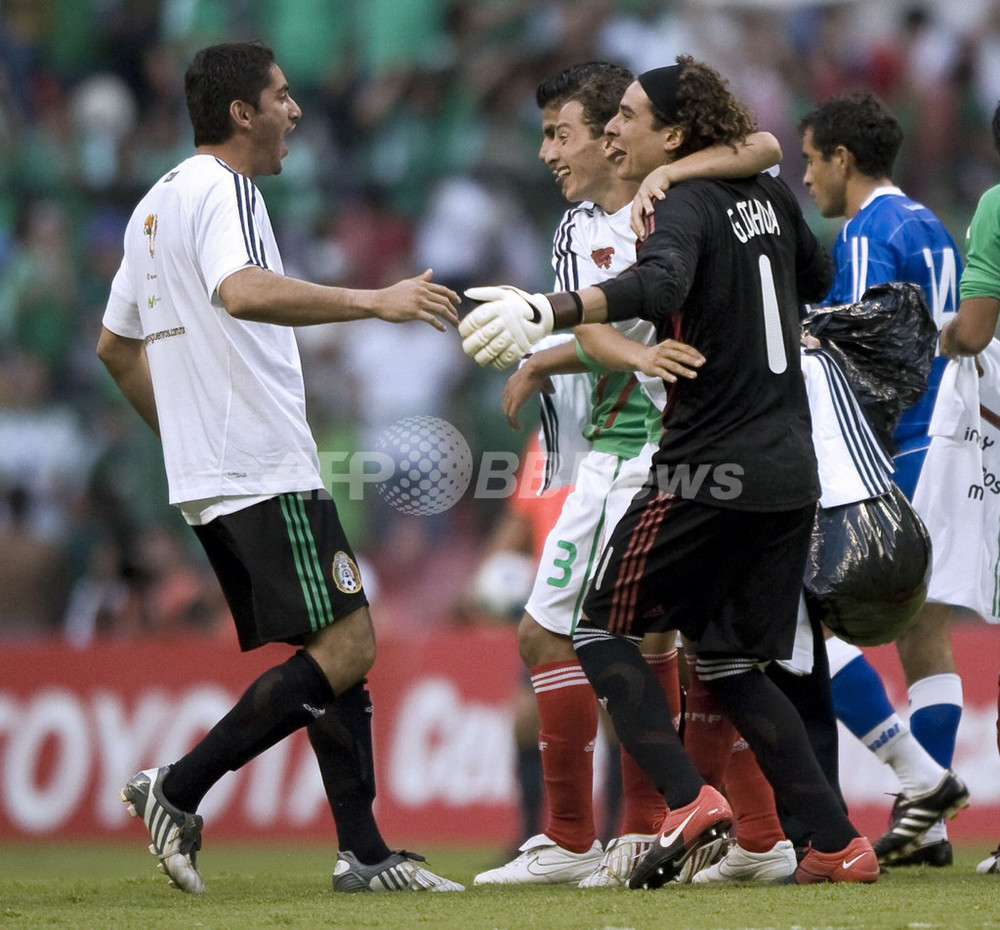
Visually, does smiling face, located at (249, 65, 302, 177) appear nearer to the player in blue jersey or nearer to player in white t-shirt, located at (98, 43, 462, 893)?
player in white t-shirt, located at (98, 43, 462, 893)

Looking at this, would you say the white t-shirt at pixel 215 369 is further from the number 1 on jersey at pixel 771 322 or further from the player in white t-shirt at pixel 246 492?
the number 1 on jersey at pixel 771 322

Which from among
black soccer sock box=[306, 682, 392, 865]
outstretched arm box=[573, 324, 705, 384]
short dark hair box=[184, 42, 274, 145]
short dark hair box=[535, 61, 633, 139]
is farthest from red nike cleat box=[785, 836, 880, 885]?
short dark hair box=[184, 42, 274, 145]

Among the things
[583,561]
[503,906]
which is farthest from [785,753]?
[583,561]

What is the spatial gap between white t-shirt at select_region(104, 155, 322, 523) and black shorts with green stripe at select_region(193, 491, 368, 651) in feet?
0.19

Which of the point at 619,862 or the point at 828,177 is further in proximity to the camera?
the point at 828,177

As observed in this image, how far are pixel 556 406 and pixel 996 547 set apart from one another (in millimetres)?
1639

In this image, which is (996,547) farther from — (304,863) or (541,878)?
→ (304,863)

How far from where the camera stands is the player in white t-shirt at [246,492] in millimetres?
4320

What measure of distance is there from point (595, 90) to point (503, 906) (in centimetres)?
260

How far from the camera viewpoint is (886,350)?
Answer: 473 cm

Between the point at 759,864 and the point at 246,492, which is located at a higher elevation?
the point at 246,492

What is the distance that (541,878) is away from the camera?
15.5 ft

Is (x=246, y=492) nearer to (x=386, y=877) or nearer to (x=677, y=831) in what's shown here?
(x=386, y=877)

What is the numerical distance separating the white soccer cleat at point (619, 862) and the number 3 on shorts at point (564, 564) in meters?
0.78
